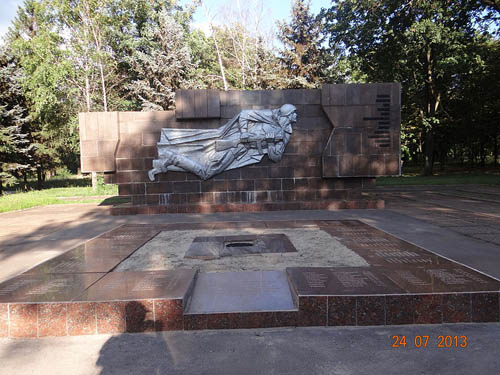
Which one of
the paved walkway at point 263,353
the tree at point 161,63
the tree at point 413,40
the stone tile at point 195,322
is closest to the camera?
the paved walkway at point 263,353

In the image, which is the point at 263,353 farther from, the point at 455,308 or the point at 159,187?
the point at 159,187

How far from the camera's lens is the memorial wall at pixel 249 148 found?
34.7 feet

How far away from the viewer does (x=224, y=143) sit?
1056 centimetres

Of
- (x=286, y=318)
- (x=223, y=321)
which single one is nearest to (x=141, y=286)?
(x=223, y=321)

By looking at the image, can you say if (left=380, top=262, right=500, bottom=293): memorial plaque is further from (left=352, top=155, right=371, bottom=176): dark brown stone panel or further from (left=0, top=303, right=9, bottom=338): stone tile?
(left=352, top=155, right=371, bottom=176): dark brown stone panel

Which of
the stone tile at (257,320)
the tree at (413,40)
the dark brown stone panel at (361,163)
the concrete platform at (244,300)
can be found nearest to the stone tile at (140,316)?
the concrete platform at (244,300)

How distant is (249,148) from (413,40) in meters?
13.9

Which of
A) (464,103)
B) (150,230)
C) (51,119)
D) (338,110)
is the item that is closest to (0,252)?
(150,230)

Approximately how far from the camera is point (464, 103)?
27.4 metres

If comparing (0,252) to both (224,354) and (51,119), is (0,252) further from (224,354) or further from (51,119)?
(51,119)

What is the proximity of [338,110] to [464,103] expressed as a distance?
2249cm

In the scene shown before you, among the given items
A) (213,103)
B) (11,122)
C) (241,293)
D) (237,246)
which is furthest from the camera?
(11,122)

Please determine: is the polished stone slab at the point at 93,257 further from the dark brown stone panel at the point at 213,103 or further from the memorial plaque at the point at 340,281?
the dark brown stone panel at the point at 213,103
